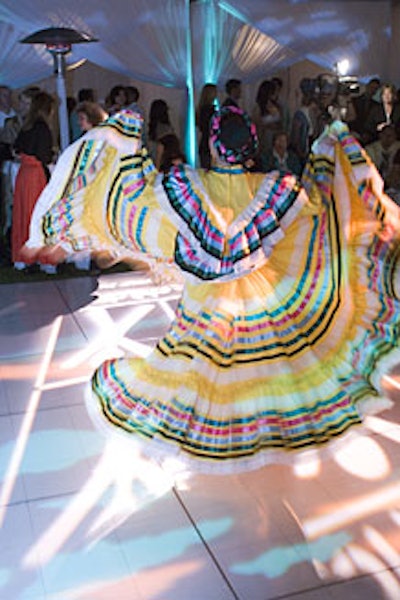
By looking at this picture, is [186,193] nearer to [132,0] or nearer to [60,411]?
[60,411]

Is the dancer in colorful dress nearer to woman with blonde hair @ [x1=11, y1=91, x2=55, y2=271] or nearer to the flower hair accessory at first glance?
the flower hair accessory

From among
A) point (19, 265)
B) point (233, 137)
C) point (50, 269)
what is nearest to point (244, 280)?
point (233, 137)

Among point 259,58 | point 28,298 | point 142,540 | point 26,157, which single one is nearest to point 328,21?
point 259,58

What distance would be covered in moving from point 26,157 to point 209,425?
3775 mm

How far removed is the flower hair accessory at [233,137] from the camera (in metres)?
2.88

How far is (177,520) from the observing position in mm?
2775

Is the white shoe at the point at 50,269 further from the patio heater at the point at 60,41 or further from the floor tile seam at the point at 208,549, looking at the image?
the floor tile seam at the point at 208,549

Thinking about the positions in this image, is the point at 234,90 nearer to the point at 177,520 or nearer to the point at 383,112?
the point at 383,112

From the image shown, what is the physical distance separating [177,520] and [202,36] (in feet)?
22.2

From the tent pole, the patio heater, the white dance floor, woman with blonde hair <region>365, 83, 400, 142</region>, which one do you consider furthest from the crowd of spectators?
the white dance floor

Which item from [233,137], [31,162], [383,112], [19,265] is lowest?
[19,265]

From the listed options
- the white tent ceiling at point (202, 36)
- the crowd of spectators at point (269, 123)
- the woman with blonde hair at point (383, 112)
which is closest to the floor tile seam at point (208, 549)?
the crowd of spectators at point (269, 123)

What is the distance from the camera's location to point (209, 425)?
2838 mm

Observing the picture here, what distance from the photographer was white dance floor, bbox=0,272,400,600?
8.04 ft
